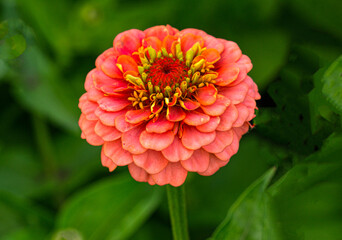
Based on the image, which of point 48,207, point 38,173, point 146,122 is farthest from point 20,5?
point 146,122

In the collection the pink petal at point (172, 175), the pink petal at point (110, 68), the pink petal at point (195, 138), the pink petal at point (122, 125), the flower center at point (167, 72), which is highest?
the pink petal at point (110, 68)

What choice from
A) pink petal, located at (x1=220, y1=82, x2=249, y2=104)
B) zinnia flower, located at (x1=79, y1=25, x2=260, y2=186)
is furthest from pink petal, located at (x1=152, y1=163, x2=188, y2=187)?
pink petal, located at (x1=220, y1=82, x2=249, y2=104)

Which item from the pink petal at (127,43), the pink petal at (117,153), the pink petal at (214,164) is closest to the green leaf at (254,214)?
the pink petal at (214,164)

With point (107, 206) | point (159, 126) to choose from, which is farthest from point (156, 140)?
point (107, 206)

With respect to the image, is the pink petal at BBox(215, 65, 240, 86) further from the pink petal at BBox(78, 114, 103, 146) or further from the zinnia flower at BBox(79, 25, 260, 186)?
the pink petal at BBox(78, 114, 103, 146)

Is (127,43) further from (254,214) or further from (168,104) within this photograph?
(254,214)

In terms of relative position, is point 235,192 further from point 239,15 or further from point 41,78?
point 41,78

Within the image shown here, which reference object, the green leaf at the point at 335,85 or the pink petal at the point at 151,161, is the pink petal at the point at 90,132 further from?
the green leaf at the point at 335,85
